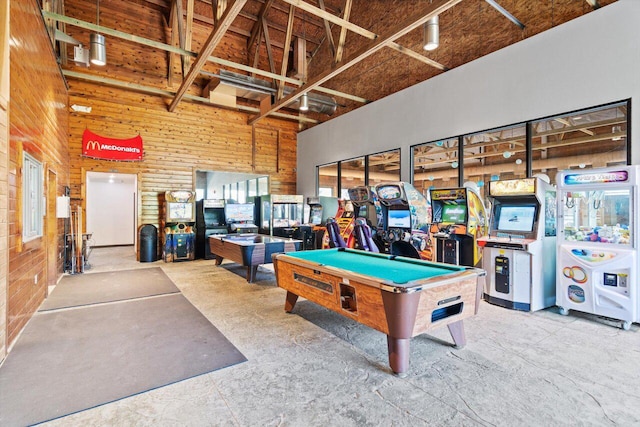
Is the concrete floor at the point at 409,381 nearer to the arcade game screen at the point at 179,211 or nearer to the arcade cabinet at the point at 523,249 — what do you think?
the arcade cabinet at the point at 523,249

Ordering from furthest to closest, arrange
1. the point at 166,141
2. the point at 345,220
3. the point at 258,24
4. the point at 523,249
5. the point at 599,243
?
the point at 258,24 → the point at 166,141 → the point at 345,220 → the point at 523,249 → the point at 599,243

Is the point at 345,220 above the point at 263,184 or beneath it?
beneath

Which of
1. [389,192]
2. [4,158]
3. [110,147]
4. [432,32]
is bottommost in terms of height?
[389,192]

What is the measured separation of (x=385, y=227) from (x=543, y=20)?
4237 mm

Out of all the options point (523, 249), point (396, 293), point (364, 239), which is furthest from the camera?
point (364, 239)

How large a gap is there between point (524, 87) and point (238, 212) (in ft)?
22.3

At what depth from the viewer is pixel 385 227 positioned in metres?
6.23

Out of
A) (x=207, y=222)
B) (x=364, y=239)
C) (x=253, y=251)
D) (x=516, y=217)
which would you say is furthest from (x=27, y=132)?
(x=516, y=217)

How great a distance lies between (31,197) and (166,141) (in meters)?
4.93

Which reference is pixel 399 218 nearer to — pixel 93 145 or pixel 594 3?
pixel 594 3

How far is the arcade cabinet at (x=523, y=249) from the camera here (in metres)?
4.16

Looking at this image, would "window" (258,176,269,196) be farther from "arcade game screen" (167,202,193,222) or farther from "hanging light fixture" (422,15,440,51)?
"hanging light fixture" (422,15,440,51)

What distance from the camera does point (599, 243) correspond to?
379 centimetres

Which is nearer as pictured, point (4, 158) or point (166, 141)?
point (4, 158)
